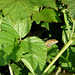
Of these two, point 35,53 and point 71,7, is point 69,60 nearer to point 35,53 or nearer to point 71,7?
point 35,53

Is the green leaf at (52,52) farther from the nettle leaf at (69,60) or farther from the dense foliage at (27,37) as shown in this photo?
the nettle leaf at (69,60)

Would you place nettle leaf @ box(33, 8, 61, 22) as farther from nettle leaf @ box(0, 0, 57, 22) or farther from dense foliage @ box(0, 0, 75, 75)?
nettle leaf @ box(0, 0, 57, 22)

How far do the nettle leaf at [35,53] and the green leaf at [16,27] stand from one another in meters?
0.10

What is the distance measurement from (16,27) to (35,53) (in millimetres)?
321

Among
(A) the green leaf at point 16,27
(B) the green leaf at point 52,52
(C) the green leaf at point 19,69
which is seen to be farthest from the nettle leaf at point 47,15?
(C) the green leaf at point 19,69

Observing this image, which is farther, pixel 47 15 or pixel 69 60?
pixel 69 60

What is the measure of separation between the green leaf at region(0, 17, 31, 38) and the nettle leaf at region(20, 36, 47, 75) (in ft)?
0.34

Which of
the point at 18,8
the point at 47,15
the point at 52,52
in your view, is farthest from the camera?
the point at 52,52

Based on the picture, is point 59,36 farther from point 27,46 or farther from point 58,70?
point 27,46

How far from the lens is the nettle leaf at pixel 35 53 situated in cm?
118

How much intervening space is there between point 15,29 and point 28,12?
10.4 inches

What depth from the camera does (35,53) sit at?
1222mm

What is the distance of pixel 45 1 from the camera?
1.28 metres

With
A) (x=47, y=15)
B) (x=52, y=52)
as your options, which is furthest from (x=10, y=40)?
(x=52, y=52)
